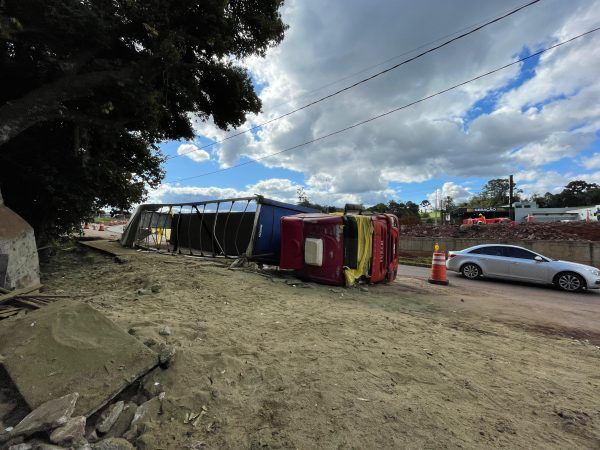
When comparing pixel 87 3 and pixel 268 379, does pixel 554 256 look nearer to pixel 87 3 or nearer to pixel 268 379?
pixel 268 379

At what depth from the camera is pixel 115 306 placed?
16.6 ft

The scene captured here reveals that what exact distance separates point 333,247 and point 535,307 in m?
4.71

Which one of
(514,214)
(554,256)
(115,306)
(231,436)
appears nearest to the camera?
(231,436)

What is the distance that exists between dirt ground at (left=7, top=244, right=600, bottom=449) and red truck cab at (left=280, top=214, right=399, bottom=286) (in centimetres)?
192

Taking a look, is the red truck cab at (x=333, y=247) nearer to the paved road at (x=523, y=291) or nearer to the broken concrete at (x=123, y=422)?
the paved road at (x=523, y=291)

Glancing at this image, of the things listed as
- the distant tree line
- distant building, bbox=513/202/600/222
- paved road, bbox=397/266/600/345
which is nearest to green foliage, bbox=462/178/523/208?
the distant tree line

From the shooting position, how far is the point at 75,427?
2238mm

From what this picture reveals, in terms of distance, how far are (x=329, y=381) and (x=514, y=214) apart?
51890 millimetres

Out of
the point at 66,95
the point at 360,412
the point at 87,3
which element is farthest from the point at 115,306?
the point at 87,3

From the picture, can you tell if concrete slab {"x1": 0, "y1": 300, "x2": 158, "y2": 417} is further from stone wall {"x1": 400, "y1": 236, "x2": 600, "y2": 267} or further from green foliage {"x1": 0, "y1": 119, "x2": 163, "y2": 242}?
stone wall {"x1": 400, "y1": 236, "x2": 600, "y2": 267}

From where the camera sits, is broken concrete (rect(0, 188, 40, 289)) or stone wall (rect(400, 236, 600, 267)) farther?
stone wall (rect(400, 236, 600, 267))

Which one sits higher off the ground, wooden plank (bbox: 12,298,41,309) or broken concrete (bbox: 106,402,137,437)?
wooden plank (bbox: 12,298,41,309)

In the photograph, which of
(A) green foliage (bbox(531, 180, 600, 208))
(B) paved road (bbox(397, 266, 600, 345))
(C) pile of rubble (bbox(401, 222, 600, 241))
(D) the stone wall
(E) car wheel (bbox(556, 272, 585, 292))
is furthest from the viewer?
(A) green foliage (bbox(531, 180, 600, 208))

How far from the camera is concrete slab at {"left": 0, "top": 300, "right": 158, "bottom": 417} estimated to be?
8.43ft
